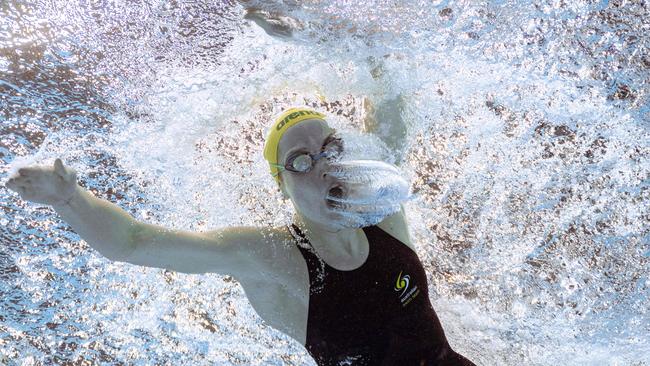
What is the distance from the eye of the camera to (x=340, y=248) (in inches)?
90.9

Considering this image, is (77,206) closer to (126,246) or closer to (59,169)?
(59,169)

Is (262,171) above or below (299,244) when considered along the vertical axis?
below

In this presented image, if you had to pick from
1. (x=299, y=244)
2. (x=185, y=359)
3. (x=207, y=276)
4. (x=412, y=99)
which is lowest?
(x=185, y=359)

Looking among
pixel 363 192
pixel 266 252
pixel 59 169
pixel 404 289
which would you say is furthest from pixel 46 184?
pixel 404 289

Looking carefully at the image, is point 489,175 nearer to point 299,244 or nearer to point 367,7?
point 367,7

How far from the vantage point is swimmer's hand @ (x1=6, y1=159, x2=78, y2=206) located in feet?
5.20

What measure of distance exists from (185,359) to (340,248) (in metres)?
3.42

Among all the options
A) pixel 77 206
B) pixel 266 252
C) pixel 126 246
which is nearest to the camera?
Answer: pixel 77 206

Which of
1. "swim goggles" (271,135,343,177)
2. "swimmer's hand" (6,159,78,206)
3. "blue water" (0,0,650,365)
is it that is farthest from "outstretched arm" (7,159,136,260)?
"blue water" (0,0,650,365)

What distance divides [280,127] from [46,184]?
0.99 m

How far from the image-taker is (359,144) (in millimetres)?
2664

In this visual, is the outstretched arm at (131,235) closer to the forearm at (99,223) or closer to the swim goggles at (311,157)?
the forearm at (99,223)

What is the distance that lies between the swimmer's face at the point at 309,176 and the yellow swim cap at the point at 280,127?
0.08 ft

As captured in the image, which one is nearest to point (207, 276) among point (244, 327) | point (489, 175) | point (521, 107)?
point (244, 327)
